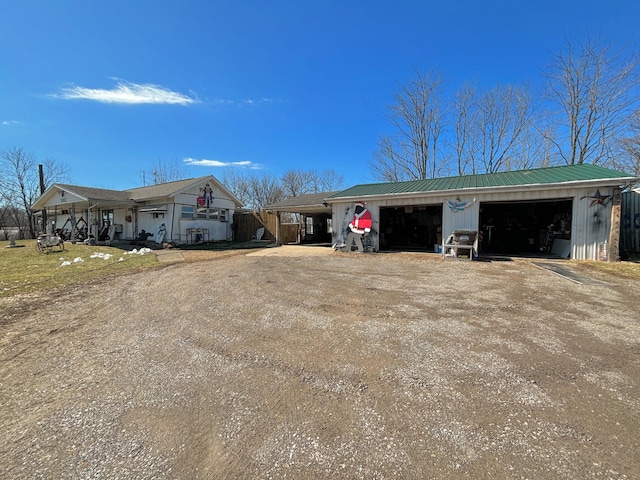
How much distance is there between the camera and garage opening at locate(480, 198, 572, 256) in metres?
12.6

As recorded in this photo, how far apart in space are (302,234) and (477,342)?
56.4 ft

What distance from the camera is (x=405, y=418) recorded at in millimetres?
2074

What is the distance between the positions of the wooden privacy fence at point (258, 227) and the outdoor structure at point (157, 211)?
569 mm

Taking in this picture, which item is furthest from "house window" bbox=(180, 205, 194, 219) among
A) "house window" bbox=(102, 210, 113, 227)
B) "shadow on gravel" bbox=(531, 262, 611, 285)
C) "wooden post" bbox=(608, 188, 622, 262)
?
"wooden post" bbox=(608, 188, 622, 262)

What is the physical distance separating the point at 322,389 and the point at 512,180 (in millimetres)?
11475

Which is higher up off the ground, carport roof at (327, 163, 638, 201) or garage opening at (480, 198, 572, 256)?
carport roof at (327, 163, 638, 201)

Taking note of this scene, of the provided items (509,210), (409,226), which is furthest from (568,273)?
(409,226)

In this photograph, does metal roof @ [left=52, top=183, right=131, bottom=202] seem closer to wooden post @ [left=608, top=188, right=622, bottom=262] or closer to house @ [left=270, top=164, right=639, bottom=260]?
house @ [left=270, top=164, right=639, bottom=260]

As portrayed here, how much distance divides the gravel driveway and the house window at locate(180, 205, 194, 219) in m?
12.5

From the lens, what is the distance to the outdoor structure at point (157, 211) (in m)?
16.6

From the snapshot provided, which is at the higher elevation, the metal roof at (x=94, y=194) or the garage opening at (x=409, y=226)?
the metal roof at (x=94, y=194)

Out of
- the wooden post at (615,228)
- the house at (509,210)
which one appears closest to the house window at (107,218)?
the house at (509,210)

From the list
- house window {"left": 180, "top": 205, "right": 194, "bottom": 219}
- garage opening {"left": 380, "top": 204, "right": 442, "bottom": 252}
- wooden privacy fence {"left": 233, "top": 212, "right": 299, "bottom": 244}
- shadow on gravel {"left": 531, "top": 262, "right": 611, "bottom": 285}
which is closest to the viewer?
shadow on gravel {"left": 531, "top": 262, "right": 611, "bottom": 285}

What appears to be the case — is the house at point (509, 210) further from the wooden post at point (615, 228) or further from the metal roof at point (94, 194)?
the metal roof at point (94, 194)
